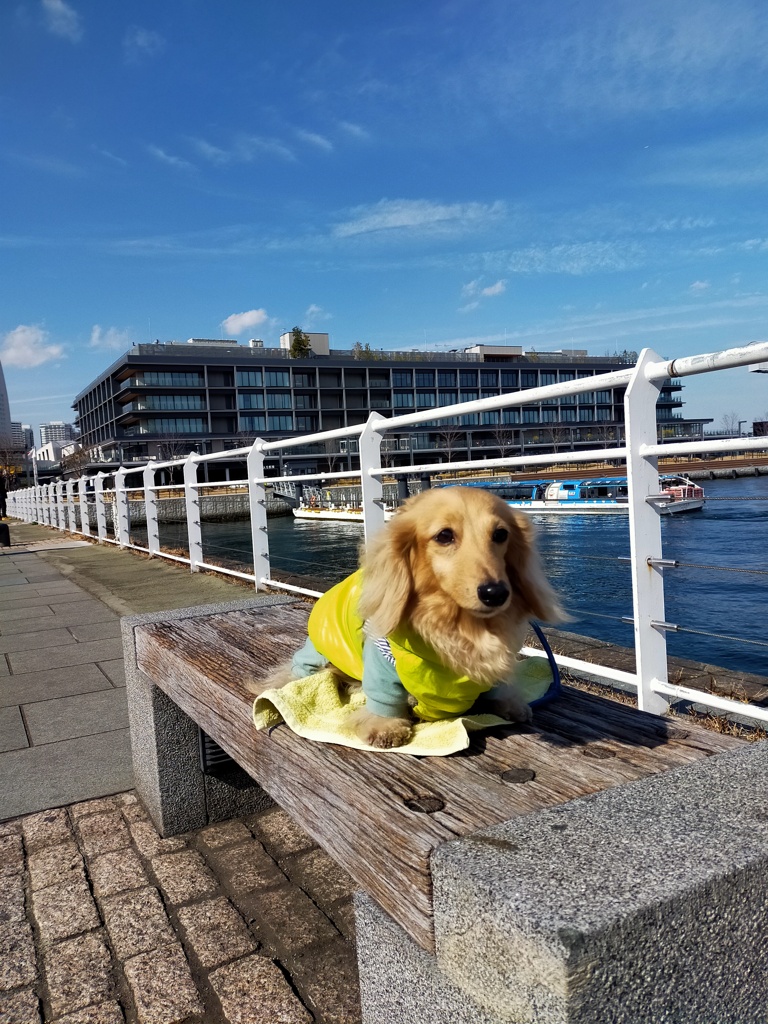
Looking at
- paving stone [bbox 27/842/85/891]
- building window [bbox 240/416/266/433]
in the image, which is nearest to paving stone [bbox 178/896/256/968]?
paving stone [bbox 27/842/85/891]

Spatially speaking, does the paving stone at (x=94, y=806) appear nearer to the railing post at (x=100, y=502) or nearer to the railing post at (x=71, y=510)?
the railing post at (x=100, y=502)

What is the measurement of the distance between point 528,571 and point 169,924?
4.90ft

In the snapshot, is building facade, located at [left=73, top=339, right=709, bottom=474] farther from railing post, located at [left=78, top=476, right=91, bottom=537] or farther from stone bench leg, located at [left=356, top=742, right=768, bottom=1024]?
stone bench leg, located at [left=356, top=742, right=768, bottom=1024]

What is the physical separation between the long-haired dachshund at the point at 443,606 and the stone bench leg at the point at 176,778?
52.0 inches

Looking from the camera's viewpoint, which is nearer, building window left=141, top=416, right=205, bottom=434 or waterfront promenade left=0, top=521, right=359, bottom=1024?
waterfront promenade left=0, top=521, right=359, bottom=1024

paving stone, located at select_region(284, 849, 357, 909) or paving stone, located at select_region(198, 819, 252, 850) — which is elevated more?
paving stone, located at select_region(284, 849, 357, 909)

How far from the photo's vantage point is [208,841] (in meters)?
2.67

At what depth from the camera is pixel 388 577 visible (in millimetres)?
1560

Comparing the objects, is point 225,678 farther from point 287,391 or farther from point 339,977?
point 287,391

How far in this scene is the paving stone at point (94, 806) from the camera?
9.36ft

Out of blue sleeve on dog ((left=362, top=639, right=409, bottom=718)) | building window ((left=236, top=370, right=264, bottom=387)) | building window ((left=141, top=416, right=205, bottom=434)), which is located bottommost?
blue sleeve on dog ((left=362, top=639, right=409, bottom=718))

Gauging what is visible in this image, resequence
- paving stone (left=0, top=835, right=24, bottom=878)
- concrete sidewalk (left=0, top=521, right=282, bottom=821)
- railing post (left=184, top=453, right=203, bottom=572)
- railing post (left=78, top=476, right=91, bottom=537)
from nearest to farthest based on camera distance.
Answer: paving stone (left=0, top=835, right=24, bottom=878)
concrete sidewalk (left=0, top=521, right=282, bottom=821)
railing post (left=184, top=453, right=203, bottom=572)
railing post (left=78, top=476, right=91, bottom=537)

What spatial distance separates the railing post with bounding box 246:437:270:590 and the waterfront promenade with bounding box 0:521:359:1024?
2895 millimetres

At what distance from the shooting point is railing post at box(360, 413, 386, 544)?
484cm
